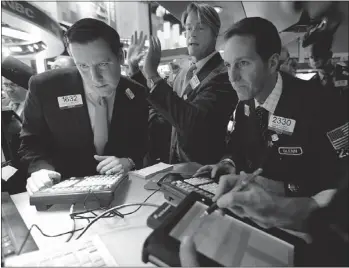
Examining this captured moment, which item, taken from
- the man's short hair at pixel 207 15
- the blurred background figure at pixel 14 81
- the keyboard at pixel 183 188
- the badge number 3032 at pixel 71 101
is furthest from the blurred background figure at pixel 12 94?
the keyboard at pixel 183 188

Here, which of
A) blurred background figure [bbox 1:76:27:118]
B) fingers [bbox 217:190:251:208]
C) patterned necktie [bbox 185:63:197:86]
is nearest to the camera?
fingers [bbox 217:190:251:208]

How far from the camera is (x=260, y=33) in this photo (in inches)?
43.8

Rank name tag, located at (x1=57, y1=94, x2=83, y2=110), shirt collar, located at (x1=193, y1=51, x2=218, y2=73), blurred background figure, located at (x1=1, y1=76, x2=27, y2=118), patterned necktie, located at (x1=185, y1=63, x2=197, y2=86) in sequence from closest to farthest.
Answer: name tag, located at (x1=57, y1=94, x2=83, y2=110)
shirt collar, located at (x1=193, y1=51, x2=218, y2=73)
patterned necktie, located at (x1=185, y1=63, x2=197, y2=86)
blurred background figure, located at (x1=1, y1=76, x2=27, y2=118)

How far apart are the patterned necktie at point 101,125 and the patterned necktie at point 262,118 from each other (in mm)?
764

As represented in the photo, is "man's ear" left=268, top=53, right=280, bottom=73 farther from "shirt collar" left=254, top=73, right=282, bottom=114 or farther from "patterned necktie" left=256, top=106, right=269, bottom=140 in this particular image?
"patterned necktie" left=256, top=106, right=269, bottom=140

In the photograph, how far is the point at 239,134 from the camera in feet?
4.42

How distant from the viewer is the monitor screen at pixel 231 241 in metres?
0.60

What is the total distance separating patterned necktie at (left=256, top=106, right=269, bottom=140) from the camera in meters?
1.16

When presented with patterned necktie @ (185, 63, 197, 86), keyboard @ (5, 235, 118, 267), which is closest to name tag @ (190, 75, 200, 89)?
patterned necktie @ (185, 63, 197, 86)

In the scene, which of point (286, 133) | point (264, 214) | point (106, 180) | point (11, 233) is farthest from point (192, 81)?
point (11, 233)

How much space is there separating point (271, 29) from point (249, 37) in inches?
4.0

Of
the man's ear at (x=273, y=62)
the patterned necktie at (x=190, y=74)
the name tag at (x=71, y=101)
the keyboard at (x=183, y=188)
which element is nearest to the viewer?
the keyboard at (x=183, y=188)

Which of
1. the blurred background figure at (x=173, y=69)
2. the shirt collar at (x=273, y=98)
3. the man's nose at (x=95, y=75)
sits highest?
the blurred background figure at (x=173, y=69)

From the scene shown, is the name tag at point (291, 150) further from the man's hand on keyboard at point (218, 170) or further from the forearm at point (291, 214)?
the forearm at point (291, 214)
